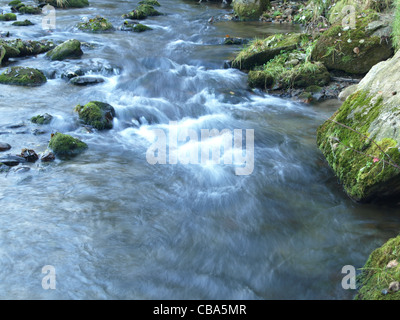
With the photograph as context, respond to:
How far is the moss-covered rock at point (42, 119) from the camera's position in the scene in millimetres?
7500

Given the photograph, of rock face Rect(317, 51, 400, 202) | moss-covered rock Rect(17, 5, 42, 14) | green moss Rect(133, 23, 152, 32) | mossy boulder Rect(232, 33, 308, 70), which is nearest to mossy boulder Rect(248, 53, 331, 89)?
mossy boulder Rect(232, 33, 308, 70)

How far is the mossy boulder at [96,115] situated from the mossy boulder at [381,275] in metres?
5.67

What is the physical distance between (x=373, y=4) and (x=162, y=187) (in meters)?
7.84

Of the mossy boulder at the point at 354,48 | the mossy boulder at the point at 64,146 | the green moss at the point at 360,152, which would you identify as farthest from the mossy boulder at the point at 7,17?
the green moss at the point at 360,152

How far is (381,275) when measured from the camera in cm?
328

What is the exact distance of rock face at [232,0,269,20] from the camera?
15.7 meters

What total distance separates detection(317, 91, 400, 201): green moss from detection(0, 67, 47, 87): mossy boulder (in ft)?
24.6

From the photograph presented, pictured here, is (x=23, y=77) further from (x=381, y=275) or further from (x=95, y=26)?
(x=381, y=275)

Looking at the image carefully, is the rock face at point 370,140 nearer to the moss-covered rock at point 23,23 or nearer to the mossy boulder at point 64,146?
the mossy boulder at point 64,146

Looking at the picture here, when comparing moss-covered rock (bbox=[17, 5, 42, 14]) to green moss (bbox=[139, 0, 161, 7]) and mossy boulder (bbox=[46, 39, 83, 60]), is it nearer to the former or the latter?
green moss (bbox=[139, 0, 161, 7])

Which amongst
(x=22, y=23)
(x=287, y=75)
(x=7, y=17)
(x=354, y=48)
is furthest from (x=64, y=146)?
(x=7, y=17)

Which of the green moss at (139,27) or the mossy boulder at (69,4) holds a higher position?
the mossy boulder at (69,4)

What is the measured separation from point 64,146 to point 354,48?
7.03 meters

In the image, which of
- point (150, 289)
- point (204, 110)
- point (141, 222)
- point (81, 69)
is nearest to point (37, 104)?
point (81, 69)
